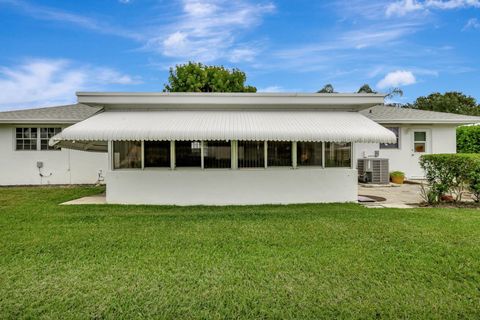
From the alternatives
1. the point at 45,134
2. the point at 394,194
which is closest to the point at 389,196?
the point at 394,194

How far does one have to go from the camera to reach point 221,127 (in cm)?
1044

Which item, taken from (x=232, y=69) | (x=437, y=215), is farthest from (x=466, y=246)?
(x=232, y=69)

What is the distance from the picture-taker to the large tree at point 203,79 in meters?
38.8

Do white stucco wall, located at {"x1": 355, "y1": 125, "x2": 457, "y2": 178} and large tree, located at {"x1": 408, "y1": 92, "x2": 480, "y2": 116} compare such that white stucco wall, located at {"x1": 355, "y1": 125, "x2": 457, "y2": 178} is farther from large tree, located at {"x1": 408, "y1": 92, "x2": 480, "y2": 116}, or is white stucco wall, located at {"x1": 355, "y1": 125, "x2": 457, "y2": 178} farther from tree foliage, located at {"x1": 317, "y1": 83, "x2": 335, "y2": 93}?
large tree, located at {"x1": 408, "y1": 92, "x2": 480, "y2": 116}

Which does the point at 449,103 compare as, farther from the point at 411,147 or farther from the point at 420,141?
the point at 411,147

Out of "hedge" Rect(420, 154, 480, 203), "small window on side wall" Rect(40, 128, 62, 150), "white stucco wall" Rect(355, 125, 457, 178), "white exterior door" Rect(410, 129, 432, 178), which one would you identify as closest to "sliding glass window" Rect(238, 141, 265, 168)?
"hedge" Rect(420, 154, 480, 203)

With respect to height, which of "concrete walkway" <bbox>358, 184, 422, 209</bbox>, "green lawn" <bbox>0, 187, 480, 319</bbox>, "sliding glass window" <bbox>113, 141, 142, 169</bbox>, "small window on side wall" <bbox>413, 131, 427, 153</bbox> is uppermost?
"small window on side wall" <bbox>413, 131, 427, 153</bbox>

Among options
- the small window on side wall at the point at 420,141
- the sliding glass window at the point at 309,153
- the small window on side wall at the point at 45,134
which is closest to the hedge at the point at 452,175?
the sliding glass window at the point at 309,153

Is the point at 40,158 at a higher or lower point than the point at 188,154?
lower

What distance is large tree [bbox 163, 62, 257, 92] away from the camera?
3878cm

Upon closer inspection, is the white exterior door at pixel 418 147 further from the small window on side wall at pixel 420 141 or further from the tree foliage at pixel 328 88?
the tree foliage at pixel 328 88

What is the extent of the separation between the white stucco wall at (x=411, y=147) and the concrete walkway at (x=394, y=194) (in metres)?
2.58

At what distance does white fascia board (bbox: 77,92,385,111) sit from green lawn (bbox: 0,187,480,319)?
454 cm

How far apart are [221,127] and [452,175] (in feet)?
29.6
